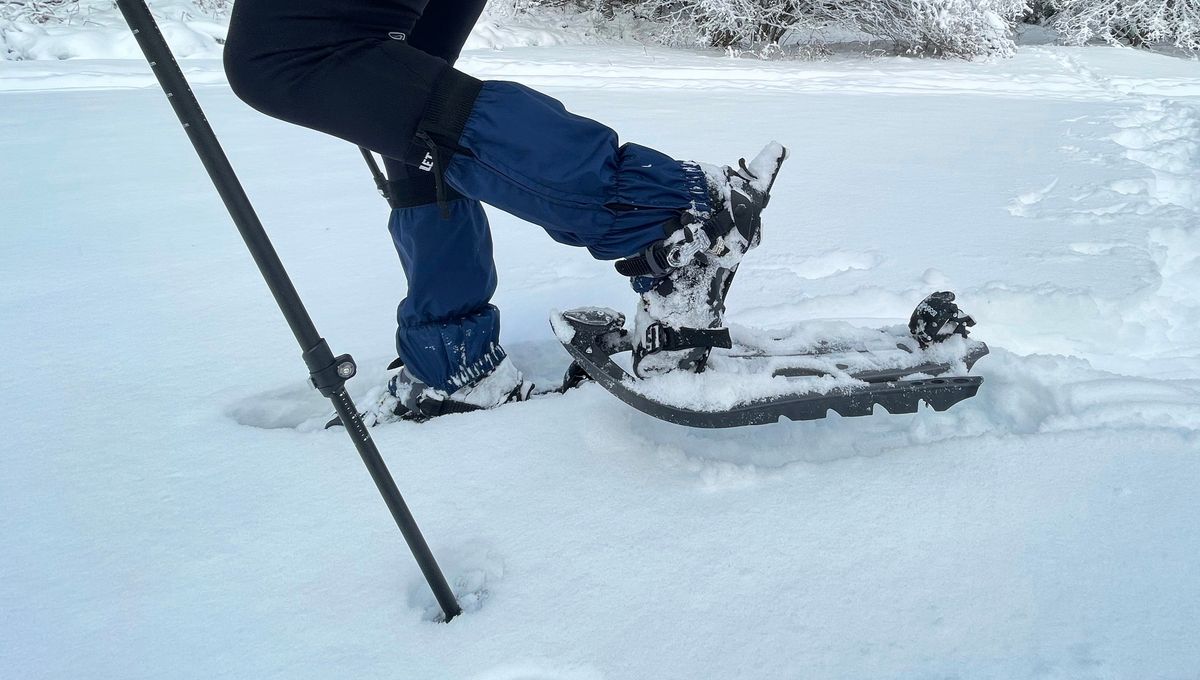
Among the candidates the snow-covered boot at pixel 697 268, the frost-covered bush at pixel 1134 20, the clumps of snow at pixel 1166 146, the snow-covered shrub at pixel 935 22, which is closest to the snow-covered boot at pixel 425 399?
the snow-covered boot at pixel 697 268

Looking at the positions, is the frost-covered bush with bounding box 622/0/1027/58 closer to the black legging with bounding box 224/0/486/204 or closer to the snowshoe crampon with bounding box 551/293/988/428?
the snowshoe crampon with bounding box 551/293/988/428

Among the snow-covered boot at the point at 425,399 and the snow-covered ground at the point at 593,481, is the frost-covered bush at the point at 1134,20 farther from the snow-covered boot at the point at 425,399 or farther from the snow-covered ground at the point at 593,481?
the snow-covered boot at the point at 425,399

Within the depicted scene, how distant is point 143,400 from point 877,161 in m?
2.42

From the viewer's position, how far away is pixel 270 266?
0.73m

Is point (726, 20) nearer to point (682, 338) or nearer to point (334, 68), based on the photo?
point (682, 338)

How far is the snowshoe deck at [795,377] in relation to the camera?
1.09 m

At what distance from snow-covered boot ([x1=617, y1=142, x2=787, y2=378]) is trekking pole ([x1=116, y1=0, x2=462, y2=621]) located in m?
0.47

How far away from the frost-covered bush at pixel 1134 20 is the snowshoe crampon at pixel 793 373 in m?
8.51

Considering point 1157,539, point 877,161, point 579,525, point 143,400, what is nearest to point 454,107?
point 579,525

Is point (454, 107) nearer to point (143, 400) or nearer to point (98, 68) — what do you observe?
point (143, 400)

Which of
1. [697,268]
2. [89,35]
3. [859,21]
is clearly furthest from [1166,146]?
[89,35]

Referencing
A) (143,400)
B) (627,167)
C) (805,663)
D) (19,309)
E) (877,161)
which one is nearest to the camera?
(805,663)

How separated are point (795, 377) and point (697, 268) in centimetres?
25

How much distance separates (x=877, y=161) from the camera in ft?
8.82
